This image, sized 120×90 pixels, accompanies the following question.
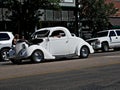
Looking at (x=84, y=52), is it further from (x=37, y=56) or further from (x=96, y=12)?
(x=96, y=12)

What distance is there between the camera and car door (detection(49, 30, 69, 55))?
928 inches

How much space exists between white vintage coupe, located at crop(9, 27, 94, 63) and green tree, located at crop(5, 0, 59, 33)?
930 centimetres

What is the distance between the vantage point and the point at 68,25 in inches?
1737

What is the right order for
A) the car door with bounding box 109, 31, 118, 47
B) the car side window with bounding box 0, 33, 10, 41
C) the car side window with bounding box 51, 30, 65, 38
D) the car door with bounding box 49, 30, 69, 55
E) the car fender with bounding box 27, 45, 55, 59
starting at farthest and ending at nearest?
the car door with bounding box 109, 31, 118, 47 → the car side window with bounding box 0, 33, 10, 41 → the car side window with bounding box 51, 30, 65, 38 → the car door with bounding box 49, 30, 69, 55 → the car fender with bounding box 27, 45, 55, 59

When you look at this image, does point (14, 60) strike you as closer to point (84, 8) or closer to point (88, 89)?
point (88, 89)

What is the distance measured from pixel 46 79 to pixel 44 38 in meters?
8.99

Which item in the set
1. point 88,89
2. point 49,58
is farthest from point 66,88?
point 49,58

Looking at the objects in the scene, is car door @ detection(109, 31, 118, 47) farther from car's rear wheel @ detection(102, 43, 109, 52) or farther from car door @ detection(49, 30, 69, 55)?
car door @ detection(49, 30, 69, 55)

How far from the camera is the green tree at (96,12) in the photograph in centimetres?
4084

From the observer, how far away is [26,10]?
112 ft

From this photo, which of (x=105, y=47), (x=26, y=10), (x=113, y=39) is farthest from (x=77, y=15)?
(x=26, y=10)

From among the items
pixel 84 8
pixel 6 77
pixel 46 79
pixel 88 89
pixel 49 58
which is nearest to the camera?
pixel 88 89

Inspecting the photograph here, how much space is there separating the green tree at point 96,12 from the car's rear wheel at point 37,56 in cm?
1856

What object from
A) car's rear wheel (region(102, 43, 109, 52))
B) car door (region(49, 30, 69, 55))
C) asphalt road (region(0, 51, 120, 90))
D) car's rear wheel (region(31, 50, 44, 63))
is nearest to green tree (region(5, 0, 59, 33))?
car's rear wheel (region(102, 43, 109, 52))
